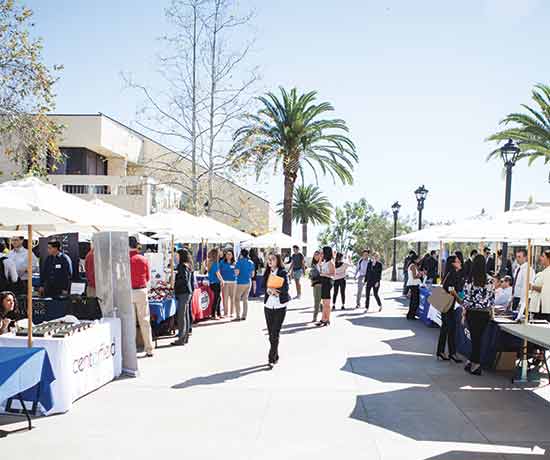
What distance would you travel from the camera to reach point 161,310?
11125mm

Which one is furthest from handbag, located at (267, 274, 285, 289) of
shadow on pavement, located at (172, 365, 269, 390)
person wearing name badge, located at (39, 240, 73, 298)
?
person wearing name badge, located at (39, 240, 73, 298)

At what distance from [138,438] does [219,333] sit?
6.89 metres

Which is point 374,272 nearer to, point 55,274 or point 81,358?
point 55,274

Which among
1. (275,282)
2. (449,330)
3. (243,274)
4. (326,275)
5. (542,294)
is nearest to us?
(275,282)

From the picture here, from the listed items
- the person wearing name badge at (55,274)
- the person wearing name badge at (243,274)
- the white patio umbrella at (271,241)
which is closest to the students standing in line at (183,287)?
the person wearing name badge at (55,274)

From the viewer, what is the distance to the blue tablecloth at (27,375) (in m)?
5.46

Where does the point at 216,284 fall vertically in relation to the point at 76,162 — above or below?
below

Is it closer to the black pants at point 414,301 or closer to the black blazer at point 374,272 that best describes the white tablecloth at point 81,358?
the black pants at point 414,301

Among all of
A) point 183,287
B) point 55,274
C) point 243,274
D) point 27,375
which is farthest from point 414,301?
point 27,375

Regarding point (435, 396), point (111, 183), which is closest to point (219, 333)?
point (435, 396)

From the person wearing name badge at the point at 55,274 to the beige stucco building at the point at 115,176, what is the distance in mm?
13393

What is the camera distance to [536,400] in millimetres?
7480

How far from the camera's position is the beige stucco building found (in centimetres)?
2612

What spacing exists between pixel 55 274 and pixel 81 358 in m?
3.57
